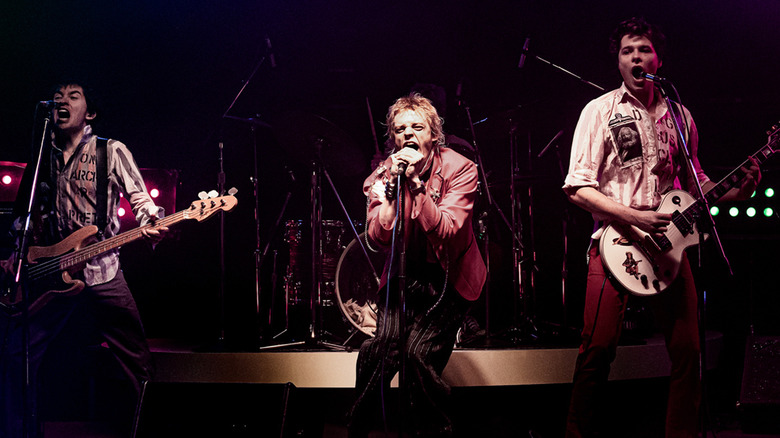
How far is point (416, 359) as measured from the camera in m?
3.02

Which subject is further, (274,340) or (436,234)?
(274,340)

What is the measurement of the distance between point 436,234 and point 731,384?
4.05 metres

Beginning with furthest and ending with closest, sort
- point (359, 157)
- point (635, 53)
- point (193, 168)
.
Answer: point (193, 168) < point (359, 157) < point (635, 53)

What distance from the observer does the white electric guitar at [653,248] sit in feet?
10.4

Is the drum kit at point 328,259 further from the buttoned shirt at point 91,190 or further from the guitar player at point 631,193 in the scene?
the guitar player at point 631,193

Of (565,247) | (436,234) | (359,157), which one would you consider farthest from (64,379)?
(565,247)

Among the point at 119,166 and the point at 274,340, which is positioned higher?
the point at 119,166

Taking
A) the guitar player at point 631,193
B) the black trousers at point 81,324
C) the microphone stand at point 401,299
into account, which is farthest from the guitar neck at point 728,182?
the black trousers at point 81,324

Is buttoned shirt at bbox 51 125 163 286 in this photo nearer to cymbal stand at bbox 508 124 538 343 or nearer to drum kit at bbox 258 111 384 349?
drum kit at bbox 258 111 384 349

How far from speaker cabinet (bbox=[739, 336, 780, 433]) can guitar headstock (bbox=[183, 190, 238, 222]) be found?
3828 millimetres

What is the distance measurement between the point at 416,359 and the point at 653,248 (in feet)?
4.43

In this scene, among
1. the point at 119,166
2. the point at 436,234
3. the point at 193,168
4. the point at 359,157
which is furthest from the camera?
the point at 193,168

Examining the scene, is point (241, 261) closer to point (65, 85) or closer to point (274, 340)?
point (274, 340)

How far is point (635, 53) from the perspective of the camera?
11.1ft
